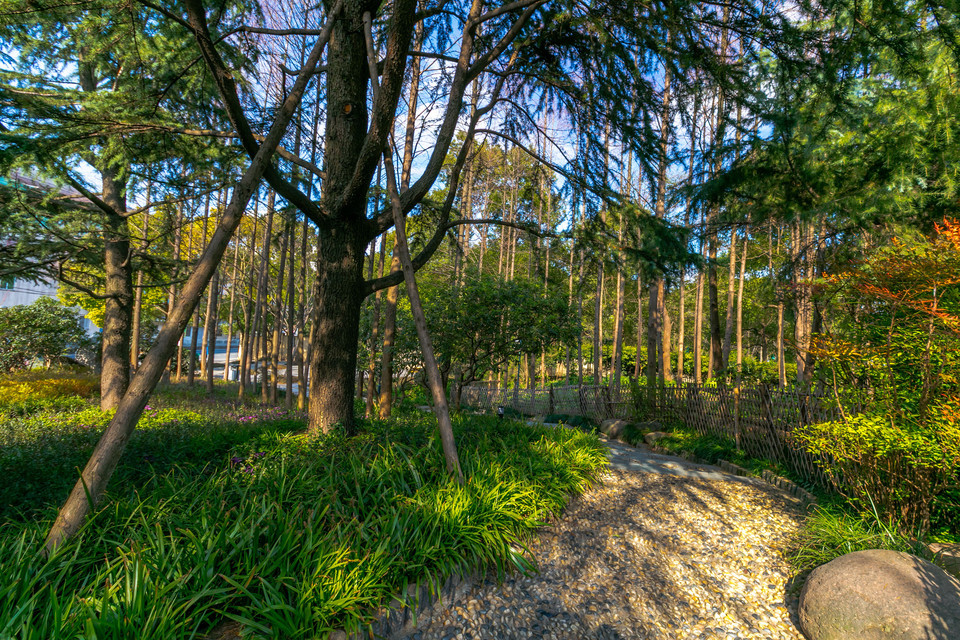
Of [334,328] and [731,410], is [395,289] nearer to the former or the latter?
[334,328]

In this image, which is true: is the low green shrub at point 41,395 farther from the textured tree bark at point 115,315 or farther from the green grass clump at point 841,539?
the green grass clump at point 841,539

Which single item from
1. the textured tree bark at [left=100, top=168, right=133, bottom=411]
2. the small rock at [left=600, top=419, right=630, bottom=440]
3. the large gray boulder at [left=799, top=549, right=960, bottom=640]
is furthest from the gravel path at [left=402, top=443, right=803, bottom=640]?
the textured tree bark at [left=100, top=168, right=133, bottom=411]

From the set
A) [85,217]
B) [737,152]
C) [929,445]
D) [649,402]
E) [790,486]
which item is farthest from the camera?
[649,402]

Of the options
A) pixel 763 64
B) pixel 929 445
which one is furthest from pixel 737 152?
pixel 929 445

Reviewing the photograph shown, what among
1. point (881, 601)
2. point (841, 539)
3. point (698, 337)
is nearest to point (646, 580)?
point (881, 601)

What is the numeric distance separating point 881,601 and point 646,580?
1379mm

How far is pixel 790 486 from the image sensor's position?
5.15 m

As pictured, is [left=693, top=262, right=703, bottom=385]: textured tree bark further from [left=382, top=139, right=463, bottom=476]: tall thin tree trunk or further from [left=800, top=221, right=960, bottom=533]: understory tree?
[left=382, top=139, right=463, bottom=476]: tall thin tree trunk

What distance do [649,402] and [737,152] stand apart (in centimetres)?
681

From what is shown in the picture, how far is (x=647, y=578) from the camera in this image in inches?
129

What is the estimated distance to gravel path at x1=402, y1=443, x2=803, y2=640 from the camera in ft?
9.04

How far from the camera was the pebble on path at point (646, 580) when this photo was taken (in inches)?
108

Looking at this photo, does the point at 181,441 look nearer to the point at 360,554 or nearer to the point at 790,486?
the point at 360,554

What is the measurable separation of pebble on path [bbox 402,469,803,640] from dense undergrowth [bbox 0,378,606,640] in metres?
0.24
